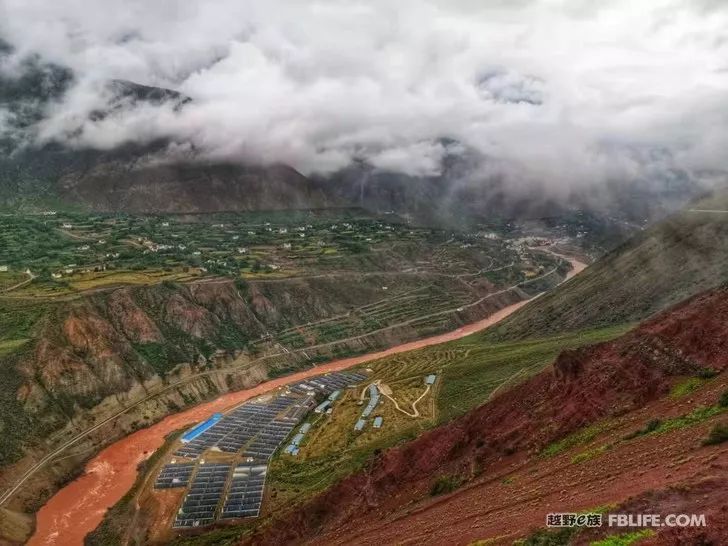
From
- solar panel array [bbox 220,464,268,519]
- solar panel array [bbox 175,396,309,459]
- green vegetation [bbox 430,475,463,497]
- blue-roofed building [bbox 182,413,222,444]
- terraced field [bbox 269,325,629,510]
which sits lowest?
blue-roofed building [bbox 182,413,222,444]

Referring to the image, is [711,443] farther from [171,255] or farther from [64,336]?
[171,255]

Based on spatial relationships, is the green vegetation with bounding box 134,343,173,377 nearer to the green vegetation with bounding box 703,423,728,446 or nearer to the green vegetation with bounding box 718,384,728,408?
the green vegetation with bounding box 718,384,728,408

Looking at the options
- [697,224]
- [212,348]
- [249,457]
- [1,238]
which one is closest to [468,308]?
[697,224]

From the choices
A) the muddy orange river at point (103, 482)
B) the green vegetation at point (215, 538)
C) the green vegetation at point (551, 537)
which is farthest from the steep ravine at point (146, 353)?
the green vegetation at point (551, 537)

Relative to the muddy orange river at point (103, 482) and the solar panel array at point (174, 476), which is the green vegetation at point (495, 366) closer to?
the solar panel array at point (174, 476)

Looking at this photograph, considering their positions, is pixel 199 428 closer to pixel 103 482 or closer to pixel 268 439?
pixel 268 439

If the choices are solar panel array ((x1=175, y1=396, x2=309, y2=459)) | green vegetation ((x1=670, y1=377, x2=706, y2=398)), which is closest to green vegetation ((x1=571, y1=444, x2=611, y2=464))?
green vegetation ((x1=670, y1=377, x2=706, y2=398))
